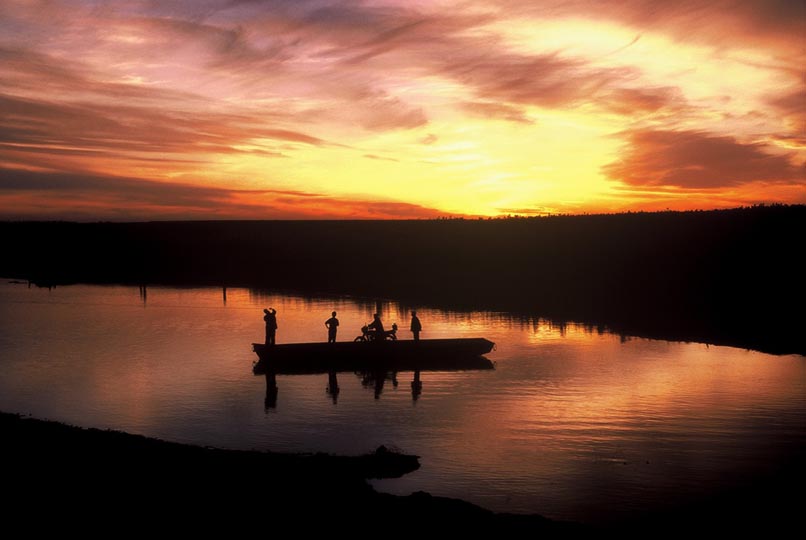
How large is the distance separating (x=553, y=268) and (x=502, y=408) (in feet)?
231

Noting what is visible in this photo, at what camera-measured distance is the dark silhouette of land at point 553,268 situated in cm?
5328

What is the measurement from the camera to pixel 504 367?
3325 cm

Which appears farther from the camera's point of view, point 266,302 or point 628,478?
point 266,302

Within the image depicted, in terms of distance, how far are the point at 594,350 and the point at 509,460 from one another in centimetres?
2033

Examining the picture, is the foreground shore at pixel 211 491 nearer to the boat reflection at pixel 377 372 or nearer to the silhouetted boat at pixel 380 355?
the boat reflection at pixel 377 372

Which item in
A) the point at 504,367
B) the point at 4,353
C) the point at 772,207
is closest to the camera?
the point at 504,367

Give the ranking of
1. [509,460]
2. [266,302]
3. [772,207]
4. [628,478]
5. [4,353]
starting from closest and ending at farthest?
[628,478] → [509,460] → [4,353] → [266,302] → [772,207]

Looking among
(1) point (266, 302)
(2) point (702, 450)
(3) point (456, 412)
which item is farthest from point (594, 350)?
(1) point (266, 302)

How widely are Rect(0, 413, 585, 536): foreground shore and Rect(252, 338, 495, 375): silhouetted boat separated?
15.4 metres

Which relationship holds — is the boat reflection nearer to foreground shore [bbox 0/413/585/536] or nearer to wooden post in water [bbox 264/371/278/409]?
wooden post in water [bbox 264/371/278/409]

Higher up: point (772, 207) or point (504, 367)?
point (772, 207)

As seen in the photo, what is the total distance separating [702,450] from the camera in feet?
64.0

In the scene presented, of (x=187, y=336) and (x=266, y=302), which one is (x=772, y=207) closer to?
(x=266, y=302)

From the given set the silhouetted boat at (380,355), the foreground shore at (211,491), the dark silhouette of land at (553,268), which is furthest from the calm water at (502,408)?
the dark silhouette of land at (553,268)
